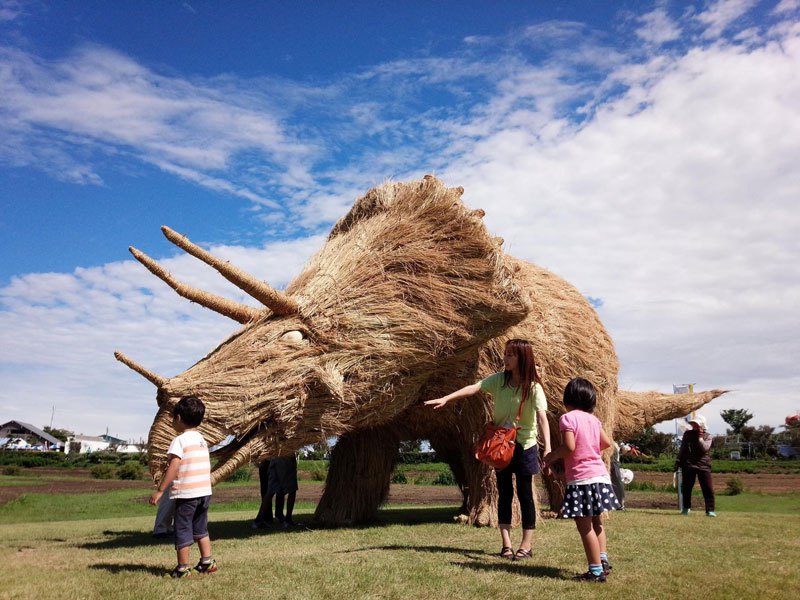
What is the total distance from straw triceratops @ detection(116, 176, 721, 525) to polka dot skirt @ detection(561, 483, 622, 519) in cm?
251

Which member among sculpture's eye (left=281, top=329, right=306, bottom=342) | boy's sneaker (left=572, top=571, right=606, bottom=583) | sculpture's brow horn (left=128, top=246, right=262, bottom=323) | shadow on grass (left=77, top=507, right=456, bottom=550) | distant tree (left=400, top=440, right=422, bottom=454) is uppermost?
sculpture's brow horn (left=128, top=246, right=262, bottom=323)

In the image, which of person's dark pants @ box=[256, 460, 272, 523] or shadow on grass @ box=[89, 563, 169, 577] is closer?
shadow on grass @ box=[89, 563, 169, 577]

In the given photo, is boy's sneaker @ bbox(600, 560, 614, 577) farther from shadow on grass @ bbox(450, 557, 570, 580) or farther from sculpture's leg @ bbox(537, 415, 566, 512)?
sculpture's leg @ bbox(537, 415, 566, 512)

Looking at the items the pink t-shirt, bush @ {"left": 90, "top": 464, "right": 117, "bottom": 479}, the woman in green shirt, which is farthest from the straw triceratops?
bush @ {"left": 90, "top": 464, "right": 117, "bottom": 479}

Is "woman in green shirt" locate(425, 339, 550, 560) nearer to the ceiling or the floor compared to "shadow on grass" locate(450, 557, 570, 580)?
nearer to the ceiling

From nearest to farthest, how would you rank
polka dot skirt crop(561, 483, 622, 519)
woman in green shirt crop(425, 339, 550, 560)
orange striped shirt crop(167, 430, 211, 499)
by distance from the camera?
polka dot skirt crop(561, 483, 622, 519)
orange striped shirt crop(167, 430, 211, 499)
woman in green shirt crop(425, 339, 550, 560)

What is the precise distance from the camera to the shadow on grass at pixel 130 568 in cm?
474

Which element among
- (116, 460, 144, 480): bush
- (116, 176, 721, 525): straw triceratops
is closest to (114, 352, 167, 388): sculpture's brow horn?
(116, 176, 721, 525): straw triceratops

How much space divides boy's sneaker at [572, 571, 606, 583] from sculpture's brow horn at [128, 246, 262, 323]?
3.93 m

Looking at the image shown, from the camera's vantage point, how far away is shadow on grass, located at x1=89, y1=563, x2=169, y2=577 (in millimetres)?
4738

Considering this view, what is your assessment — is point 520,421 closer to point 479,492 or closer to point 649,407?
point 479,492

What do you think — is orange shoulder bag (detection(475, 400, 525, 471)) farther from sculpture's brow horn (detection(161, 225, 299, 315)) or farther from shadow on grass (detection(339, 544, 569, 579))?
sculpture's brow horn (detection(161, 225, 299, 315))

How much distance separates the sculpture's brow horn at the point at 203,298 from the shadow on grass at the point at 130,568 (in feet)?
8.56

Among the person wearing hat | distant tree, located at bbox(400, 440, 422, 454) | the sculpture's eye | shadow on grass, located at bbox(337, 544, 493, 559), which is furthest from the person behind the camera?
the person wearing hat
